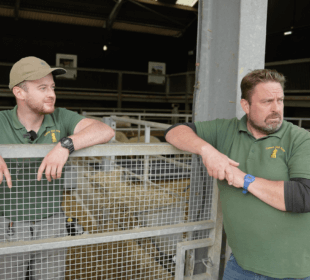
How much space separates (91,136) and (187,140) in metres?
0.48

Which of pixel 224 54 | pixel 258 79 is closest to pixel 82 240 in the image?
pixel 258 79

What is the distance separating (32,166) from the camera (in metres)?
1.66

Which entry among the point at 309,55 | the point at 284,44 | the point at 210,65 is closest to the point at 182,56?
the point at 284,44

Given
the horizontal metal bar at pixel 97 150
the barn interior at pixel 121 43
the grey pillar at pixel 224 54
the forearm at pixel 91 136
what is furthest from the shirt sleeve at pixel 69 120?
the barn interior at pixel 121 43

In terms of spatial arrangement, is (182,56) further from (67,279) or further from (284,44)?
(67,279)

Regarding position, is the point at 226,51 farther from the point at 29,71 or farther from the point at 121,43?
the point at 121,43

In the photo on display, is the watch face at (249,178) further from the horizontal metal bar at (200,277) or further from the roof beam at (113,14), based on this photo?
the roof beam at (113,14)

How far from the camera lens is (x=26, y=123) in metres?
1.71

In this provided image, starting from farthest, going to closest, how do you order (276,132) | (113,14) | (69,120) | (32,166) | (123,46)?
(123,46) < (113,14) < (69,120) < (32,166) < (276,132)

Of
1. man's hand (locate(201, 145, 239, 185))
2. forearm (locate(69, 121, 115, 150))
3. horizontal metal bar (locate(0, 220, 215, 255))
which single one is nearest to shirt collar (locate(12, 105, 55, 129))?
forearm (locate(69, 121, 115, 150))

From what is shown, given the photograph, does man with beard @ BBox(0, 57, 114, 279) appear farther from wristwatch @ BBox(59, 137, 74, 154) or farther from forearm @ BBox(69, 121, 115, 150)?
wristwatch @ BBox(59, 137, 74, 154)

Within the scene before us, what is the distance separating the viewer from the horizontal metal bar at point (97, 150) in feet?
4.33

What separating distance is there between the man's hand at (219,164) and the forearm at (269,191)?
11 cm

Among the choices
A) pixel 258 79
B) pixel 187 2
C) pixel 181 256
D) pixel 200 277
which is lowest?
pixel 200 277
